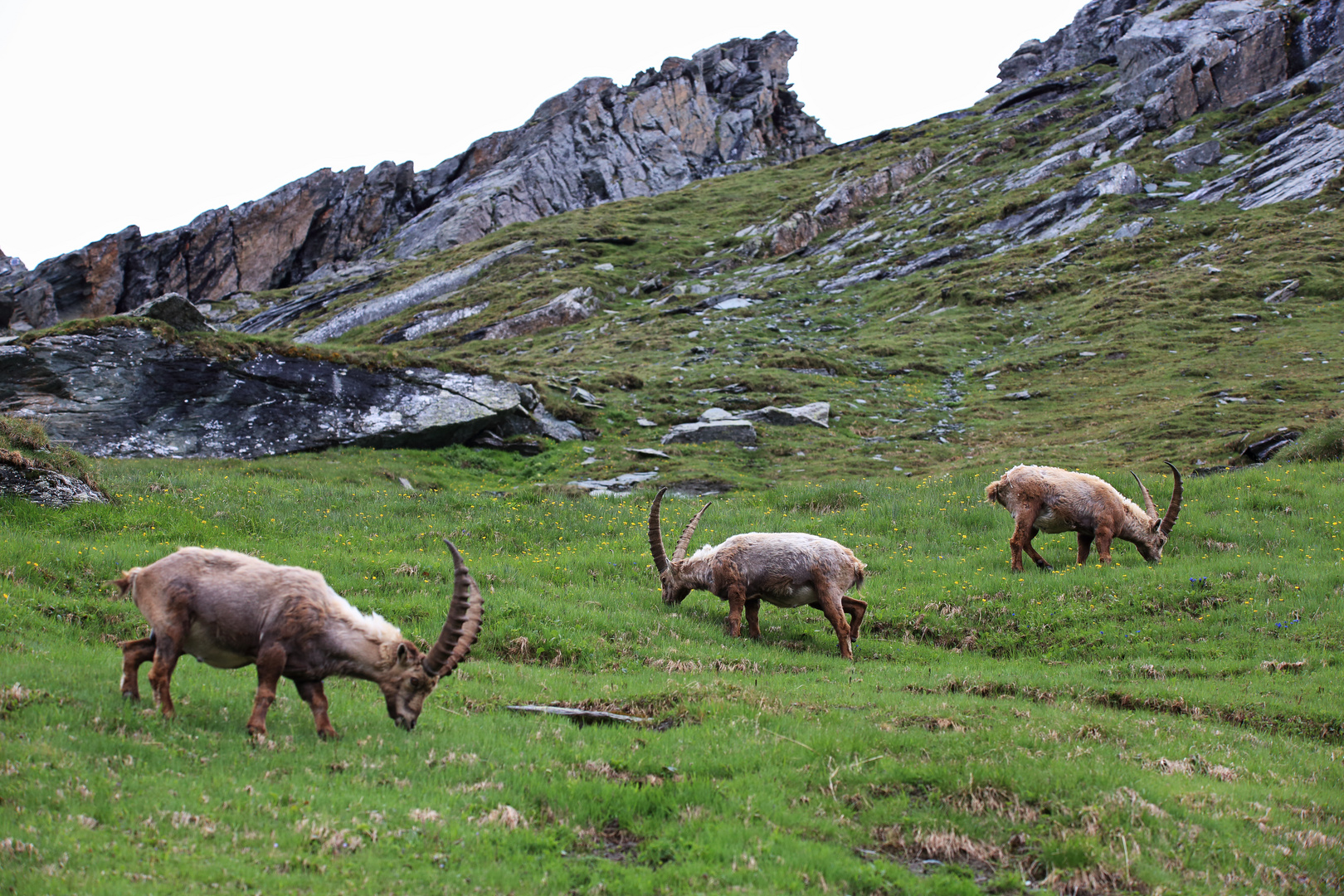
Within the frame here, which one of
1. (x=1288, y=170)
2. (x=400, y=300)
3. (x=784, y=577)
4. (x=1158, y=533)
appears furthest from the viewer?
(x=400, y=300)

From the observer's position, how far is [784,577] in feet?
52.4

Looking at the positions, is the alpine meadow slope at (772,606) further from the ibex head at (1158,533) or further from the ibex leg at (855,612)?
the ibex head at (1158,533)

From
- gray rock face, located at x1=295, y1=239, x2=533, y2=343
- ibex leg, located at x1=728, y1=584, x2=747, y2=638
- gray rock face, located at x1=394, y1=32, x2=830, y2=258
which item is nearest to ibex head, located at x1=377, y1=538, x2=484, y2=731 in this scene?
ibex leg, located at x1=728, y1=584, x2=747, y2=638

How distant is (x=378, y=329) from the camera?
281 feet

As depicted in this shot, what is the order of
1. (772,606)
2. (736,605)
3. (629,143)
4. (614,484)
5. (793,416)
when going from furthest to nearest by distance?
(629,143) < (793,416) < (614,484) < (772,606) < (736,605)

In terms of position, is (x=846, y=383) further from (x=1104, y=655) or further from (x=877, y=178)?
(x=877, y=178)

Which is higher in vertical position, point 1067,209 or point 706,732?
point 1067,209

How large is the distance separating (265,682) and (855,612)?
35.1 ft

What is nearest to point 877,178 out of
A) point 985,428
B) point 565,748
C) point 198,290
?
point 985,428

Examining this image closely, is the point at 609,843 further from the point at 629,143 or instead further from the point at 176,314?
the point at 629,143

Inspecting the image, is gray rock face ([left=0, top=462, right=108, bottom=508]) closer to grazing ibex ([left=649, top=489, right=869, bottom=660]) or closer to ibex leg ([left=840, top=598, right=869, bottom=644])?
grazing ibex ([left=649, top=489, right=869, bottom=660])

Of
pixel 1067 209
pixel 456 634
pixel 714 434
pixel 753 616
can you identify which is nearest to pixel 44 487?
pixel 456 634

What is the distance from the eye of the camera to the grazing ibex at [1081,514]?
18.8 m

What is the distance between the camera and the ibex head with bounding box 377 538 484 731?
955cm
